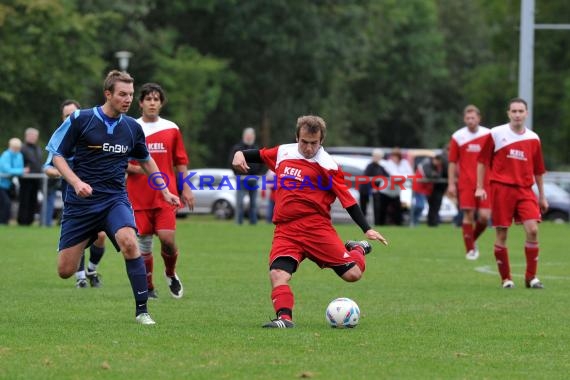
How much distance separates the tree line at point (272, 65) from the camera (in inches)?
1748

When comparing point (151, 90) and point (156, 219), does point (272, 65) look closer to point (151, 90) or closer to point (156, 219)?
point (156, 219)

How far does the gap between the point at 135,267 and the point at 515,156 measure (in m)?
5.84

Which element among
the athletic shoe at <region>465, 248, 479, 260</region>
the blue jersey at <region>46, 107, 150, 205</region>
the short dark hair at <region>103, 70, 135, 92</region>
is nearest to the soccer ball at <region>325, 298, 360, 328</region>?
the blue jersey at <region>46, 107, 150, 205</region>

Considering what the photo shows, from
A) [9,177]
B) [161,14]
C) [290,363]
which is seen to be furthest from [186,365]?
[161,14]

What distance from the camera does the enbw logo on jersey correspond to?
10609mm

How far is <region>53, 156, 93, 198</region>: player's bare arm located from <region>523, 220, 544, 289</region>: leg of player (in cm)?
628

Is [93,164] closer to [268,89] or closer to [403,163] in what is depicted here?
[403,163]

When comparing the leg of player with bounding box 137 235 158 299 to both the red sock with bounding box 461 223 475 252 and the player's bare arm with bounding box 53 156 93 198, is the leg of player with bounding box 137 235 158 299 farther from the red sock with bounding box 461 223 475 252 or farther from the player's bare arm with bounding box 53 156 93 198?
the red sock with bounding box 461 223 475 252

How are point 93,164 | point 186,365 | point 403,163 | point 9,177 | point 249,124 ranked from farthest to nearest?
point 249,124 < point 403,163 < point 9,177 < point 93,164 < point 186,365

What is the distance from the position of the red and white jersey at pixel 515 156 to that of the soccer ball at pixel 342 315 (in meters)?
4.81

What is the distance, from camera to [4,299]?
42.7ft

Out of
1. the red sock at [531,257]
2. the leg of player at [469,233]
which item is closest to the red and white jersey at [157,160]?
the red sock at [531,257]

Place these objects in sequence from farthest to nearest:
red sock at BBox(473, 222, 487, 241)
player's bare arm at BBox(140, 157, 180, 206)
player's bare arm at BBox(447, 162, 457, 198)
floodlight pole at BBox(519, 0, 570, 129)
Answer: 1. floodlight pole at BBox(519, 0, 570, 129)
2. red sock at BBox(473, 222, 487, 241)
3. player's bare arm at BBox(447, 162, 457, 198)
4. player's bare arm at BBox(140, 157, 180, 206)

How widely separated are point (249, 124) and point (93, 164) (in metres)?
50.4
